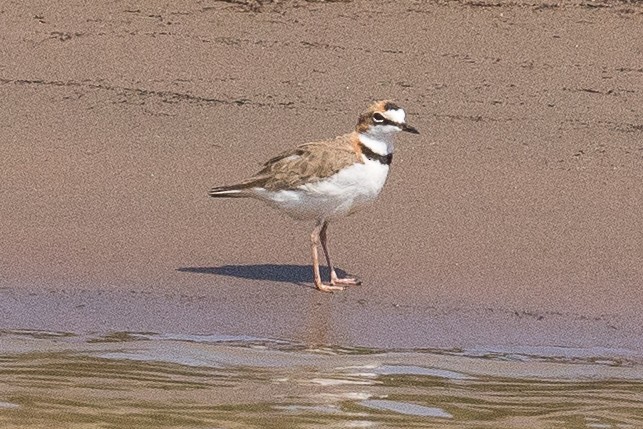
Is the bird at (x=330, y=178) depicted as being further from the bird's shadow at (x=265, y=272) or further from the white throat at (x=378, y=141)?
the bird's shadow at (x=265, y=272)

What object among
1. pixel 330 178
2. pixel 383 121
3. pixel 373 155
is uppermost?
pixel 383 121

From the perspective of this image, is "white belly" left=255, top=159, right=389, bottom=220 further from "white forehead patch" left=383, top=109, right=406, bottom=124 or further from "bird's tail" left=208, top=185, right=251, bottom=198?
"white forehead patch" left=383, top=109, right=406, bottom=124

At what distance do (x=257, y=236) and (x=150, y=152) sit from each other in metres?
1.44

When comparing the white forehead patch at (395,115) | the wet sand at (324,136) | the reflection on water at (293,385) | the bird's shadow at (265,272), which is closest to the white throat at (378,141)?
the white forehead patch at (395,115)

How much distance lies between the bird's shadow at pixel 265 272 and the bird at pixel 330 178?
0.14 metres

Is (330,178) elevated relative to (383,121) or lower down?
lower down

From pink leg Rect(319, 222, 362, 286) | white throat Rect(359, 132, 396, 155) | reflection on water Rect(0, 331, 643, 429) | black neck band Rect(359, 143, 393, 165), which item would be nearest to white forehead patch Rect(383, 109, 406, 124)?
white throat Rect(359, 132, 396, 155)

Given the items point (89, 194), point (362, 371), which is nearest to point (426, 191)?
point (89, 194)

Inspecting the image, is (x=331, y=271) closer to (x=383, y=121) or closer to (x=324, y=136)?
(x=383, y=121)

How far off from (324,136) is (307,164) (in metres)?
1.93

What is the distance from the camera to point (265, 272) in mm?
10633

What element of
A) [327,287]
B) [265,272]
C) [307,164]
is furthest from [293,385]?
[307,164]

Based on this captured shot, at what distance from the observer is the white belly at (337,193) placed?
10477 mm

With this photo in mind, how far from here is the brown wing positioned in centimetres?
1053
